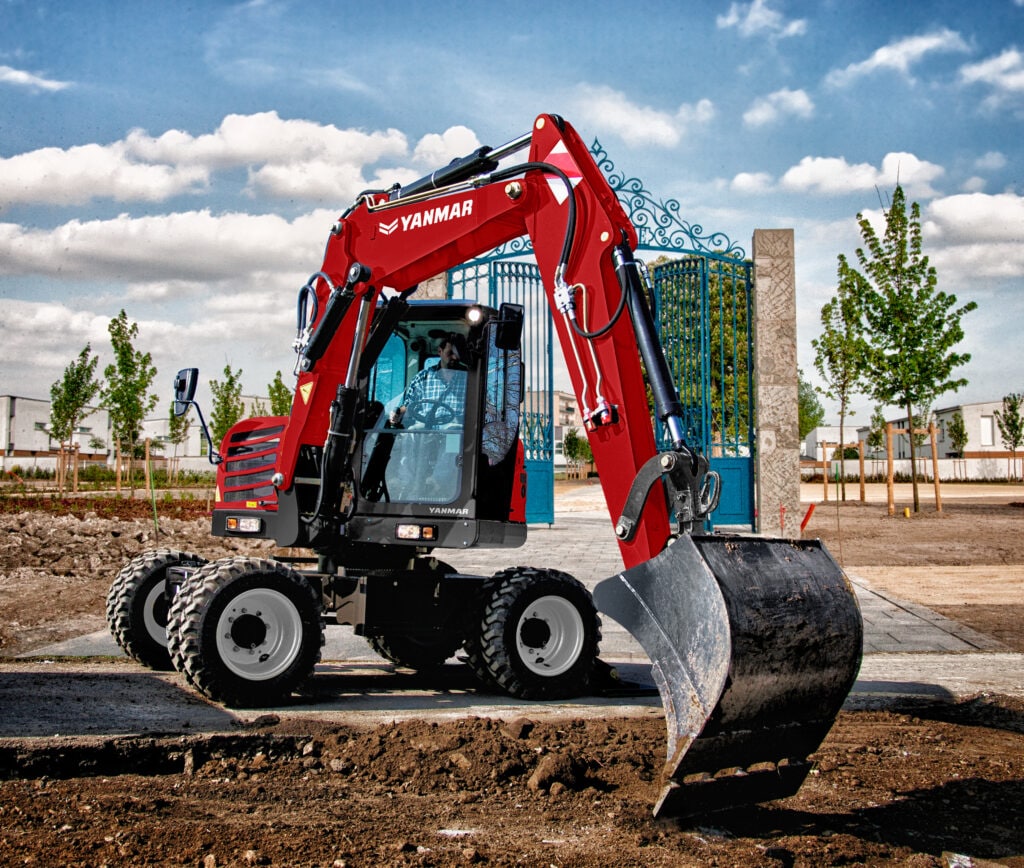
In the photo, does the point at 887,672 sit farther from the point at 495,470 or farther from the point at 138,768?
the point at 138,768

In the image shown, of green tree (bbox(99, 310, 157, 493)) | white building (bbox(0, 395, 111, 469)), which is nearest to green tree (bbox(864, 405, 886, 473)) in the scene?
green tree (bbox(99, 310, 157, 493))

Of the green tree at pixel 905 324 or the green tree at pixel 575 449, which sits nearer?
the green tree at pixel 905 324

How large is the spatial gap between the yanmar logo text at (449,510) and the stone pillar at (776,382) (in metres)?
9.92

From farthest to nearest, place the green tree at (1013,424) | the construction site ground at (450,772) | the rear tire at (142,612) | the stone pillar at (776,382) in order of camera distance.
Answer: the green tree at (1013,424), the stone pillar at (776,382), the rear tire at (142,612), the construction site ground at (450,772)

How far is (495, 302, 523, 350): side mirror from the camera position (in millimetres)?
6414

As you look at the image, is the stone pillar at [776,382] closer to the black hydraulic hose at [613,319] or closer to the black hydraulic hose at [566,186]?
the black hydraulic hose at [566,186]

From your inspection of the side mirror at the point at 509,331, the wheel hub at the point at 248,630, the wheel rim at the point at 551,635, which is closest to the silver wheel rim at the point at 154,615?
the wheel hub at the point at 248,630

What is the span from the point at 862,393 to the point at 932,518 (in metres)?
3.30

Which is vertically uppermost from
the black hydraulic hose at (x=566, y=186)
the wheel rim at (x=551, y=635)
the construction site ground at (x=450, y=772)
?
the black hydraulic hose at (x=566, y=186)

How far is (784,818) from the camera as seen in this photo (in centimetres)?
393

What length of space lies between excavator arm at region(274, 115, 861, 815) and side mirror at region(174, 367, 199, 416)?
25.6 inches

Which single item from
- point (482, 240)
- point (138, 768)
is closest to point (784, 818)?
point (138, 768)

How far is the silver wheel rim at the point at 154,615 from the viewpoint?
6.93 metres

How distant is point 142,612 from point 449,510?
2.37m
